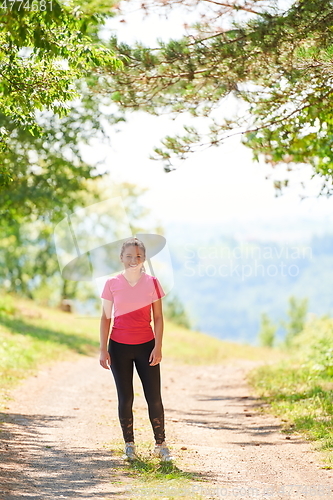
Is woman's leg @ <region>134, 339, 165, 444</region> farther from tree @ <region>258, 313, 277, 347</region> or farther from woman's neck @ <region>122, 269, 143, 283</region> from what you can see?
tree @ <region>258, 313, 277, 347</region>

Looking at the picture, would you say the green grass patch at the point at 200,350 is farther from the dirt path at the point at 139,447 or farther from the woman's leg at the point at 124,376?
the woman's leg at the point at 124,376

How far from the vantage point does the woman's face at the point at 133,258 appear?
634 centimetres

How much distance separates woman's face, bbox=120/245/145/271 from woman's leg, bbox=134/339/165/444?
0.79m

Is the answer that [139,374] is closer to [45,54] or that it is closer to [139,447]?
[139,447]

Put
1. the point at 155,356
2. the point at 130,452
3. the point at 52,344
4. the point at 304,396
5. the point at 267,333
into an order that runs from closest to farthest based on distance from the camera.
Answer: the point at 155,356 < the point at 130,452 < the point at 304,396 < the point at 52,344 < the point at 267,333

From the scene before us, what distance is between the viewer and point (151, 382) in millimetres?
6301

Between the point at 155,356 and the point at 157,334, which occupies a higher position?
the point at 157,334

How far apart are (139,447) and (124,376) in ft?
3.84

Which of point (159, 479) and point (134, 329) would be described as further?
point (134, 329)

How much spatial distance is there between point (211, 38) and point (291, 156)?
475 cm

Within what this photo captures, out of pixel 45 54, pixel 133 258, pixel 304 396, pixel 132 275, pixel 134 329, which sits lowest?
pixel 304 396

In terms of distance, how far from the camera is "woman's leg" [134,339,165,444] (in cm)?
628

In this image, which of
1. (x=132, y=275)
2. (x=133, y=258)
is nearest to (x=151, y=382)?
(x=132, y=275)

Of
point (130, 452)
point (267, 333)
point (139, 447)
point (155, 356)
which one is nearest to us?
point (155, 356)
